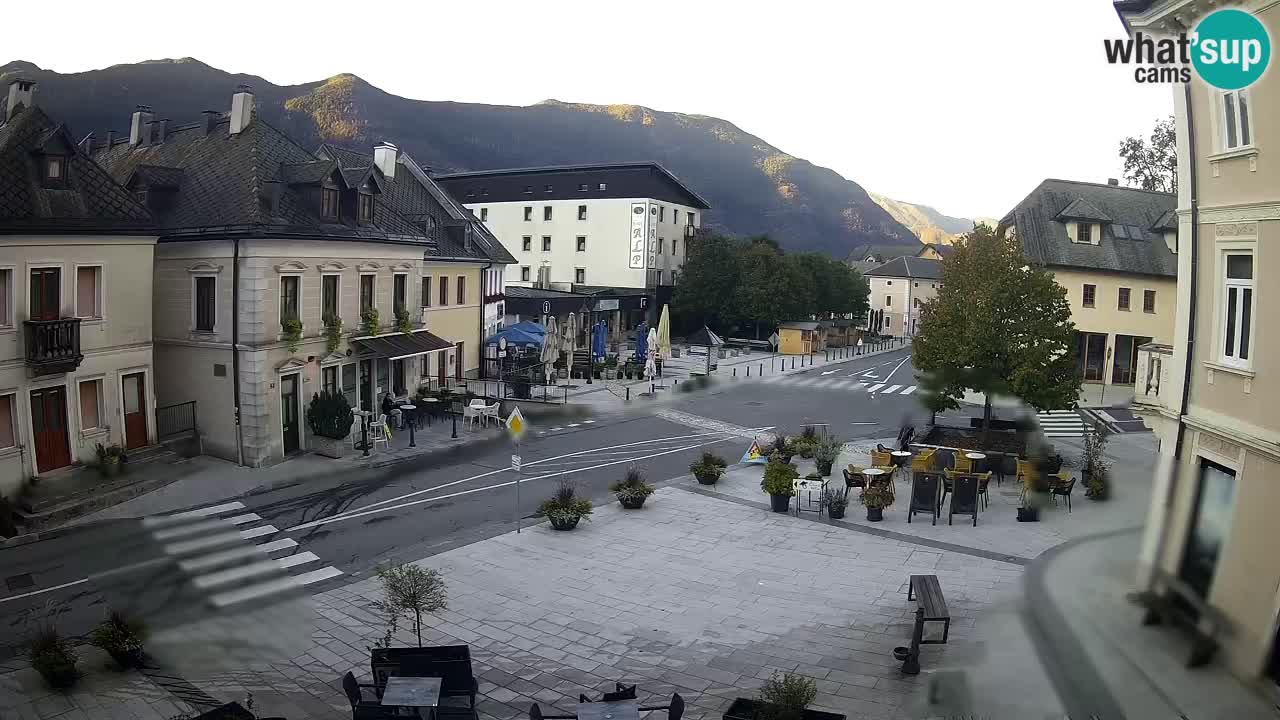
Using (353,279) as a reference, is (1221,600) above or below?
below

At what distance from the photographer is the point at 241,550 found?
16406 mm

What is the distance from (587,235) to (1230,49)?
204 feet

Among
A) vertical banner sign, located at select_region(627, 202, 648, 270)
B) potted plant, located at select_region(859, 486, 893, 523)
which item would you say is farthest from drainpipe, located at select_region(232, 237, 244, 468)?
vertical banner sign, located at select_region(627, 202, 648, 270)

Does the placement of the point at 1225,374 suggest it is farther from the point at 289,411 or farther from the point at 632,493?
the point at 289,411

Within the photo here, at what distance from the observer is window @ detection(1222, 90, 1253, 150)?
10.4 meters

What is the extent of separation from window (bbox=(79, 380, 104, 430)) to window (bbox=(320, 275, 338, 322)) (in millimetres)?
6306

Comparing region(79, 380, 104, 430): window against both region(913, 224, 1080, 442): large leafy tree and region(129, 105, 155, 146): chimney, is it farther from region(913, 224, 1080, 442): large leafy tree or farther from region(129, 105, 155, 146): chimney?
region(913, 224, 1080, 442): large leafy tree

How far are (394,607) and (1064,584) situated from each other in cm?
1078

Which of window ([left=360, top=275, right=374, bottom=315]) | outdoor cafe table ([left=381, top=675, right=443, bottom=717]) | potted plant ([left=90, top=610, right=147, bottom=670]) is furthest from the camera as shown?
window ([left=360, top=275, right=374, bottom=315])

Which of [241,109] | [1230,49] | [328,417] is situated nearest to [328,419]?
[328,417]

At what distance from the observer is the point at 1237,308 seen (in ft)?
35.5

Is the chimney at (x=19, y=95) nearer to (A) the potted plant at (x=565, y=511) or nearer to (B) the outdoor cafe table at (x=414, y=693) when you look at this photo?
(A) the potted plant at (x=565, y=511)

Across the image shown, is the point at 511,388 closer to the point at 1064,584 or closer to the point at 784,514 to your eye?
the point at 784,514

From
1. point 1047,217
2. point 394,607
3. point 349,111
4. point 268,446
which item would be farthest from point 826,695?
point 349,111
